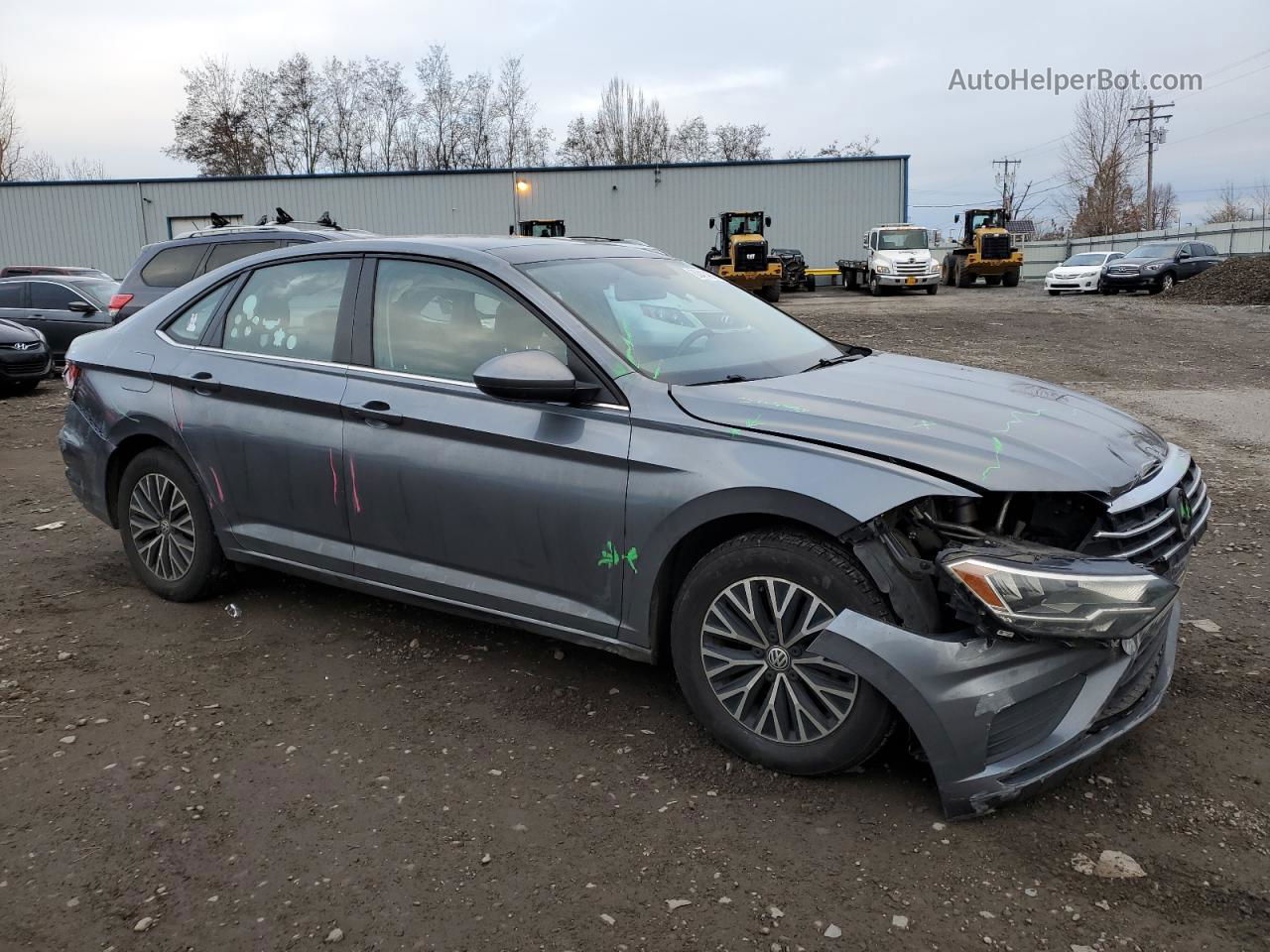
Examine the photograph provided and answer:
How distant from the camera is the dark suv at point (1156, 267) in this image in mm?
29000

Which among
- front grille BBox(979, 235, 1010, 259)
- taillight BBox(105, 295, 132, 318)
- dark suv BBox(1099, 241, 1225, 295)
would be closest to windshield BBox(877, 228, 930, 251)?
front grille BBox(979, 235, 1010, 259)

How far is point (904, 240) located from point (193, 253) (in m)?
27.0

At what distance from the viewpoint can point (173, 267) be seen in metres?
9.62

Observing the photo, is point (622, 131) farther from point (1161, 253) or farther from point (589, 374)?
point (589, 374)

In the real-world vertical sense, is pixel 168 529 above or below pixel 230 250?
below

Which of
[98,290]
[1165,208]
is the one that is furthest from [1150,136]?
[98,290]

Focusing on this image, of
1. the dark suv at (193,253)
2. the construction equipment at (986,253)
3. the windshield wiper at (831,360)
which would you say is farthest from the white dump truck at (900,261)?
the windshield wiper at (831,360)

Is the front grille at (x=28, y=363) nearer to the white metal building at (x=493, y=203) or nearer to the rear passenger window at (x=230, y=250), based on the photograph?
the rear passenger window at (x=230, y=250)

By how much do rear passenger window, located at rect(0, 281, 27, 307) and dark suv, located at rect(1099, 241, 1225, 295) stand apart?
27805 mm

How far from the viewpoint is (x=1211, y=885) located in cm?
246

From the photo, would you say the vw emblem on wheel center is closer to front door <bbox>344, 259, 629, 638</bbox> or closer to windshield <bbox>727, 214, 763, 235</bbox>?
front door <bbox>344, 259, 629, 638</bbox>

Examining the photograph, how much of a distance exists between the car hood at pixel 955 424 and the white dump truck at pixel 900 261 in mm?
29158

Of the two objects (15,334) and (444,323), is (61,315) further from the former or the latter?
(444,323)

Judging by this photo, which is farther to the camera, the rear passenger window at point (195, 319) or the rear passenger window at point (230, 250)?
the rear passenger window at point (230, 250)
